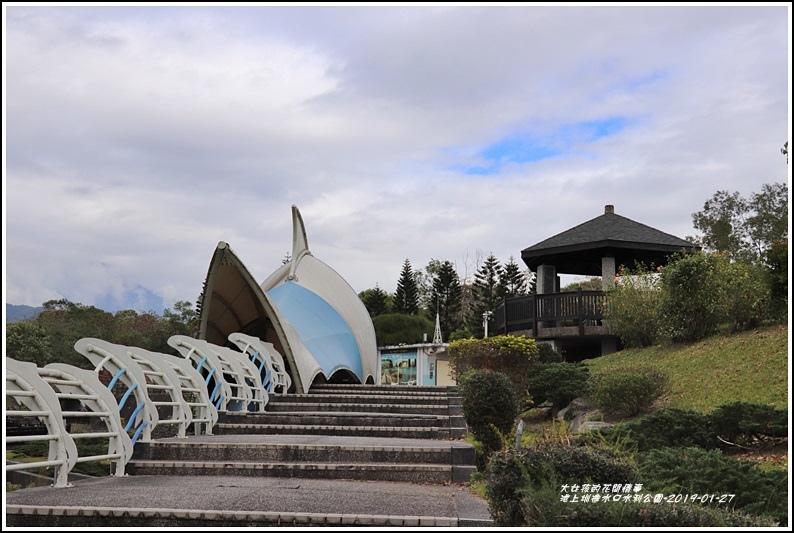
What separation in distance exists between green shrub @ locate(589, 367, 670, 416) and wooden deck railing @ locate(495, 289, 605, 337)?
7.87 metres

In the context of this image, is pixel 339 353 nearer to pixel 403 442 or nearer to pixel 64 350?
pixel 403 442

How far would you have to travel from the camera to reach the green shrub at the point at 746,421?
6980 millimetres

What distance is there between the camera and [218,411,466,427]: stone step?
917cm

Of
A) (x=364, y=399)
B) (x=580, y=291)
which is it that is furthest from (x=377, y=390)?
(x=580, y=291)

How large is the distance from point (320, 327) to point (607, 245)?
8097 millimetres

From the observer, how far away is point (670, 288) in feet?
41.7

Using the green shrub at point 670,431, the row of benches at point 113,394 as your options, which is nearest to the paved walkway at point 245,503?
the row of benches at point 113,394

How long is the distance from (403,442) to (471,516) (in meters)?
3.30

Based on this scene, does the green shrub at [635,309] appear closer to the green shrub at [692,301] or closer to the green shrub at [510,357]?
the green shrub at [692,301]

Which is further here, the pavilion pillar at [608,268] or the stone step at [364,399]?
the pavilion pillar at [608,268]

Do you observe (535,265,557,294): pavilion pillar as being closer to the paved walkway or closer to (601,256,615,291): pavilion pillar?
(601,256,615,291): pavilion pillar

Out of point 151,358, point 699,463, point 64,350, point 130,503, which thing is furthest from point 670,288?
point 64,350

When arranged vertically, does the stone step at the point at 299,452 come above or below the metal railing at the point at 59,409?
below

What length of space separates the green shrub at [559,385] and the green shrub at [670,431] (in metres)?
3.44
